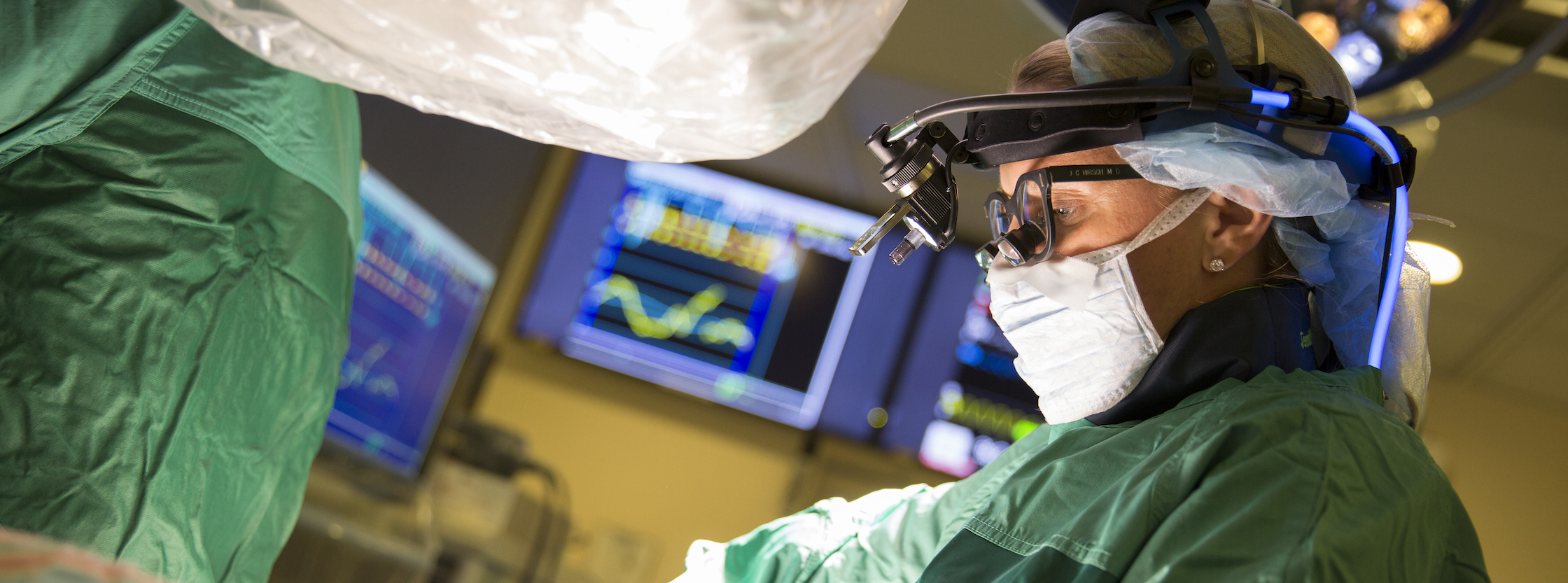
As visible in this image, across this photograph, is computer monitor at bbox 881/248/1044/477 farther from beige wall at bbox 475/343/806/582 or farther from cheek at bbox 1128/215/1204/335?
cheek at bbox 1128/215/1204/335

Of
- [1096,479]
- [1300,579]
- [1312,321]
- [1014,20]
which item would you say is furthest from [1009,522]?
[1014,20]

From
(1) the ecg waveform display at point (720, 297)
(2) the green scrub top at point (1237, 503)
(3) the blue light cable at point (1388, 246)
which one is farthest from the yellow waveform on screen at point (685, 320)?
(3) the blue light cable at point (1388, 246)

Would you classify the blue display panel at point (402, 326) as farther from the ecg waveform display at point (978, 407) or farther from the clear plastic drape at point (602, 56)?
the ecg waveform display at point (978, 407)

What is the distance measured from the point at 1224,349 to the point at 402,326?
4.92 feet

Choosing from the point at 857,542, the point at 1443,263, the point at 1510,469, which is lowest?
the point at 857,542

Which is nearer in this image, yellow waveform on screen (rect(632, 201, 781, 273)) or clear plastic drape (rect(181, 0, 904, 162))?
clear plastic drape (rect(181, 0, 904, 162))

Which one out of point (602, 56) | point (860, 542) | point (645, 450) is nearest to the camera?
point (602, 56)

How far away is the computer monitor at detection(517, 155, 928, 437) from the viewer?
2994 millimetres

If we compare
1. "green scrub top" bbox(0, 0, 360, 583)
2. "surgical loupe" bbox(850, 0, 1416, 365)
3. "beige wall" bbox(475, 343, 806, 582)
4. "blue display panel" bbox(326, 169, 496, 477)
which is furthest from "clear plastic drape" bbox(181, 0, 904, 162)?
"beige wall" bbox(475, 343, 806, 582)

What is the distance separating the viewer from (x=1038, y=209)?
100cm

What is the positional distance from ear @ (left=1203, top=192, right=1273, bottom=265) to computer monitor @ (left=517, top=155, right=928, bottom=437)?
204 centimetres

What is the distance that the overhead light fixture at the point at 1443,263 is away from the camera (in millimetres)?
2771

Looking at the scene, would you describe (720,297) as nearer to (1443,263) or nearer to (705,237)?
(705,237)

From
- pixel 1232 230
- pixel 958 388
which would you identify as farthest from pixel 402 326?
pixel 958 388
